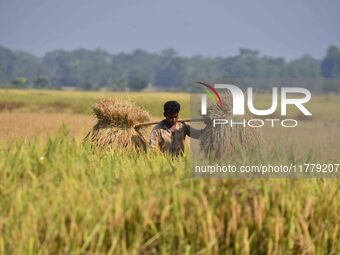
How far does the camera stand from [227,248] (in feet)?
17.8

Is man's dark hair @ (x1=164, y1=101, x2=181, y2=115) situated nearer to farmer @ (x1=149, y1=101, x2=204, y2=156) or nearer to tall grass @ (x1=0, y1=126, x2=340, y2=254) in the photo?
farmer @ (x1=149, y1=101, x2=204, y2=156)

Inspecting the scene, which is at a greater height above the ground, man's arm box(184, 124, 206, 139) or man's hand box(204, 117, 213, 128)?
man's hand box(204, 117, 213, 128)

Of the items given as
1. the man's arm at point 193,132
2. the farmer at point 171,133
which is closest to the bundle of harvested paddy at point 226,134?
the man's arm at point 193,132

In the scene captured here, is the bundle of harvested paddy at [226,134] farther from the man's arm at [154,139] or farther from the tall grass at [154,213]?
the tall grass at [154,213]

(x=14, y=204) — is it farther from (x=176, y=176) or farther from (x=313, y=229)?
(x=313, y=229)

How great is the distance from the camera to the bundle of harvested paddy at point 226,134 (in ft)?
27.5

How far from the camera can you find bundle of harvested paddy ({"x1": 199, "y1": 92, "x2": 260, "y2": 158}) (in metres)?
8.37

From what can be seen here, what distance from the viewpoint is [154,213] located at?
5.32 metres

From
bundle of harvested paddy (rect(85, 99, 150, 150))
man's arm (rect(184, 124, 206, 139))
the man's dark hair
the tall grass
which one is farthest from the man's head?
the tall grass

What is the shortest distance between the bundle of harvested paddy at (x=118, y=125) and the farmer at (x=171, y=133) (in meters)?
0.38

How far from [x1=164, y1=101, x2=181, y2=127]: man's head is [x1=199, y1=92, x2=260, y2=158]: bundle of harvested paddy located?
21.2 inches

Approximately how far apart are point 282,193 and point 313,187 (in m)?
0.56

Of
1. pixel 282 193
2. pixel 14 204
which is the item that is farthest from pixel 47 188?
pixel 282 193

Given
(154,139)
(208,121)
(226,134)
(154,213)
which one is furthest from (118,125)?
(154,213)
